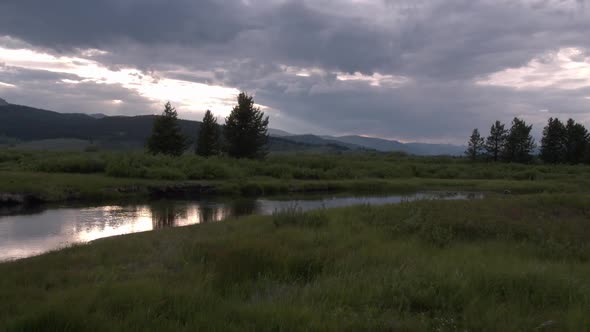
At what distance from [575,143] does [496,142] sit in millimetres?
13386

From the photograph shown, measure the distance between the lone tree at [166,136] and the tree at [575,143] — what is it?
65.1m

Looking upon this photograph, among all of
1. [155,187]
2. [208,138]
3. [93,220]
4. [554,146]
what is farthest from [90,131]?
[93,220]

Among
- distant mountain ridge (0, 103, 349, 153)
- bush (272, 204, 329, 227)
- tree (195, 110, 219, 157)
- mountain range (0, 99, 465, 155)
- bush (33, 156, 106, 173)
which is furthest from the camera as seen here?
mountain range (0, 99, 465, 155)

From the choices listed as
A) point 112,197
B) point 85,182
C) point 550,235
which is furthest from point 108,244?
point 85,182

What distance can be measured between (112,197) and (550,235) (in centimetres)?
2508

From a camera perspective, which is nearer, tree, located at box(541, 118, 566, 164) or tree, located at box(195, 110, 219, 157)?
tree, located at box(195, 110, 219, 157)

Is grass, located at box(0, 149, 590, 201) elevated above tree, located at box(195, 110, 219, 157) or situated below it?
below

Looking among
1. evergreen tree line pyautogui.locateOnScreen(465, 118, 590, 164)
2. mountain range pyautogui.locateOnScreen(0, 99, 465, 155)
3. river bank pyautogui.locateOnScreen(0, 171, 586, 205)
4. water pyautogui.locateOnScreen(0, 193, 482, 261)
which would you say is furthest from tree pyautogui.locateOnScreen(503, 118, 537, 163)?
mountain range pyautogui.locateOnScreen(0, 99, 465, 155)

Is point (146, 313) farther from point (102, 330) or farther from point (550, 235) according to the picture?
point (550, 235)

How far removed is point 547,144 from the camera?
7369cm

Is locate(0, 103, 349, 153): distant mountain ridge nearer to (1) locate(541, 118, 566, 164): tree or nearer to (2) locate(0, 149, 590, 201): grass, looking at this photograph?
(1) locate(541, 118, 566, 164): tree

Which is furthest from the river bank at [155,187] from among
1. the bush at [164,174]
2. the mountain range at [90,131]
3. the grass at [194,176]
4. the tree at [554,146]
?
the mountain range at [90,131]

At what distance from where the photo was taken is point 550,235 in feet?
36.3

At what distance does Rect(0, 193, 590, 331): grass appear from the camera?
504 centimetres
